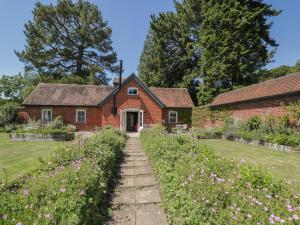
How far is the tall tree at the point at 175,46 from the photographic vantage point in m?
34.4

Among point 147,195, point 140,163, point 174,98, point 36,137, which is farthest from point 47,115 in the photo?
point 147,195

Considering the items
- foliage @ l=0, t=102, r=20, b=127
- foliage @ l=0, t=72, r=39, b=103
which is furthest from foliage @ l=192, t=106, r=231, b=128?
foliage @ l=0, t=72, r=39, b=103

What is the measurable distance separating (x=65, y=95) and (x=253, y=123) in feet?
62.7

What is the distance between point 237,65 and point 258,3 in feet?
30.5

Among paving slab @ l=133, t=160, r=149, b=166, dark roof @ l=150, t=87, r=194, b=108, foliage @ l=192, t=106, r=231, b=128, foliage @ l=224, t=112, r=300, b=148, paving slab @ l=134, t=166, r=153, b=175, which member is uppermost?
dark roof @ l=150, t=87, r=194, b=108

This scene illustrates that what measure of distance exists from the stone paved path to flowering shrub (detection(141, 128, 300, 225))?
1.10ft

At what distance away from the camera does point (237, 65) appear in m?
26.7

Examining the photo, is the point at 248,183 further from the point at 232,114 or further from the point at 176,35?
the point at 176,35

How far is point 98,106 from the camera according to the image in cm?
2177

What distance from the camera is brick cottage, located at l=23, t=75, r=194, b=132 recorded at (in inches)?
818

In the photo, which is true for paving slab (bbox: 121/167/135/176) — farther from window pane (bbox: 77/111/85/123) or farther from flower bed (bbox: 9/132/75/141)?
window pane (bbox: 77/111/85/123)

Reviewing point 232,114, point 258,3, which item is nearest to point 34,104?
point 232,114

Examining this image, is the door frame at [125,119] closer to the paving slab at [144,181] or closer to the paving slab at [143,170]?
the paving slab at [143,170]

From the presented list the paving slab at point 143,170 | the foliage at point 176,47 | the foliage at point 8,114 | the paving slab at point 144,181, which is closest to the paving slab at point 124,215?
the paving slab at point 144,181
